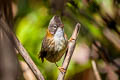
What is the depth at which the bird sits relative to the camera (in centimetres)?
289

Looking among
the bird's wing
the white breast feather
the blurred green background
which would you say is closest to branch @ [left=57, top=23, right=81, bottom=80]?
the white breast feather

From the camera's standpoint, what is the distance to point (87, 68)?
11.9 ft

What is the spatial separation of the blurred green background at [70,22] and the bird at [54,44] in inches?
4.6

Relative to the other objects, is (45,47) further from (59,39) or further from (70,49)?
(70,49)

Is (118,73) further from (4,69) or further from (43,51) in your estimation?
(4,69)

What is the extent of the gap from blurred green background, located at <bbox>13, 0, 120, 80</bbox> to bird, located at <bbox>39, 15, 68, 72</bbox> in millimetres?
116

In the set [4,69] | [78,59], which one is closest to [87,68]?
[78,59]

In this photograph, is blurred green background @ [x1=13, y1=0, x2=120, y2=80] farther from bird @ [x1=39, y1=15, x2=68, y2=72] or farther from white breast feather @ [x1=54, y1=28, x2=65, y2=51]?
white breast feather @ [x1=54, y1=28, x2=65, y2=51]

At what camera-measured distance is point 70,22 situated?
3553 mm

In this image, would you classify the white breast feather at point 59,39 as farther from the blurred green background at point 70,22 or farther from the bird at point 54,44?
the blurred green background at point 70,22

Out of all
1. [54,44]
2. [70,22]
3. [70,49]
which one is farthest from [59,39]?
[70,22]

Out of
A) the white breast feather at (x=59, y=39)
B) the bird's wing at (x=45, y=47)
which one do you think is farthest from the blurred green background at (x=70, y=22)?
the white breast feather at (x=59, y=39)

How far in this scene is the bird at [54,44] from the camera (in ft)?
9.48

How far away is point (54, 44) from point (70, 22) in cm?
58
